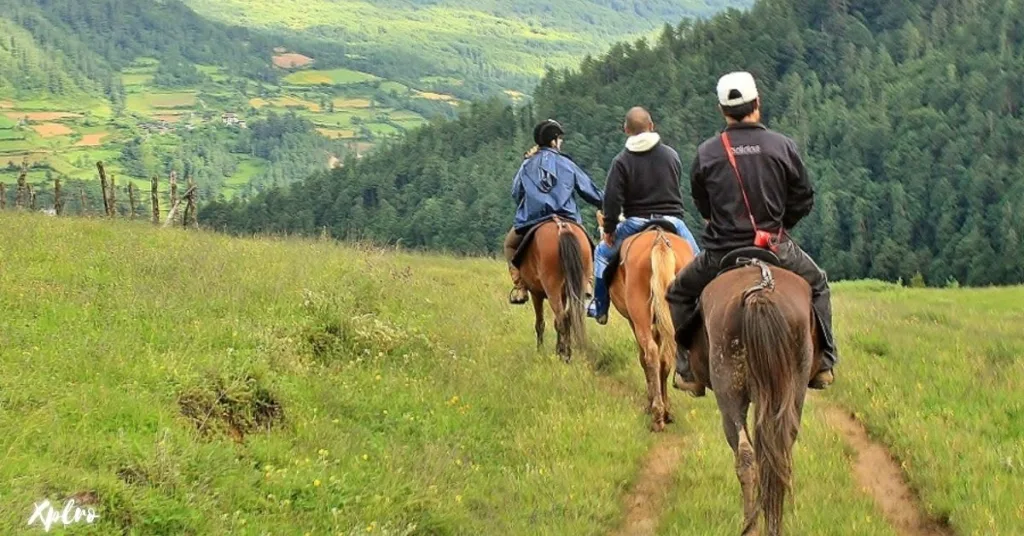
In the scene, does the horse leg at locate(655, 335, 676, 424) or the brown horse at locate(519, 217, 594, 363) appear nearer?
the horse leg at locate(655, 335, 676, 424)

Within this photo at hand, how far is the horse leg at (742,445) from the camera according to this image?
611 cm

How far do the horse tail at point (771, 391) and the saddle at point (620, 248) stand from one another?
11.8 feet

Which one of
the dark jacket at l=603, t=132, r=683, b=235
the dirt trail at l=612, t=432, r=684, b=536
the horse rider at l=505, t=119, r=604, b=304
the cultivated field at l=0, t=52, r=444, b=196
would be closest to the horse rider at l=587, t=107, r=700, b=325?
the dark jacket at l=603, t=132, r=683, b=235

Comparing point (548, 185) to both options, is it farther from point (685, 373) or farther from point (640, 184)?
point (685, 373)

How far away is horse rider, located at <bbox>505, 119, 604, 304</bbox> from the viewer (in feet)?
37.8

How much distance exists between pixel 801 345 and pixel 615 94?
114473 millimetres

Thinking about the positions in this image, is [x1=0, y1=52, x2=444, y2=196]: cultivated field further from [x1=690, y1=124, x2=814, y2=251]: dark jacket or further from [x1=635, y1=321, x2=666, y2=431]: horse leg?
[x1=690, y1=124, x2=814, y2=251]: dark jacket

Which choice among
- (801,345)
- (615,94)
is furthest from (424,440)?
(615,94)

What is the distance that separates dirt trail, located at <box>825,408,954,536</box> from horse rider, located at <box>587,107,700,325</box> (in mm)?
2592

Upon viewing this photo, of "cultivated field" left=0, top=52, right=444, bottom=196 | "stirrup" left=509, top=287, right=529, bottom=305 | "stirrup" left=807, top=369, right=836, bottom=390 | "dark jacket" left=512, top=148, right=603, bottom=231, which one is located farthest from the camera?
"cultivated field" left=0, top=52, right=444, bottom=196

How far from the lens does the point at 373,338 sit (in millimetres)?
10086

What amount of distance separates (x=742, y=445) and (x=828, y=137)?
100605 mm

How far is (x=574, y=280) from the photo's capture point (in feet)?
35.5

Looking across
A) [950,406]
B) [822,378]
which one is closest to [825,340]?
[822,378]
